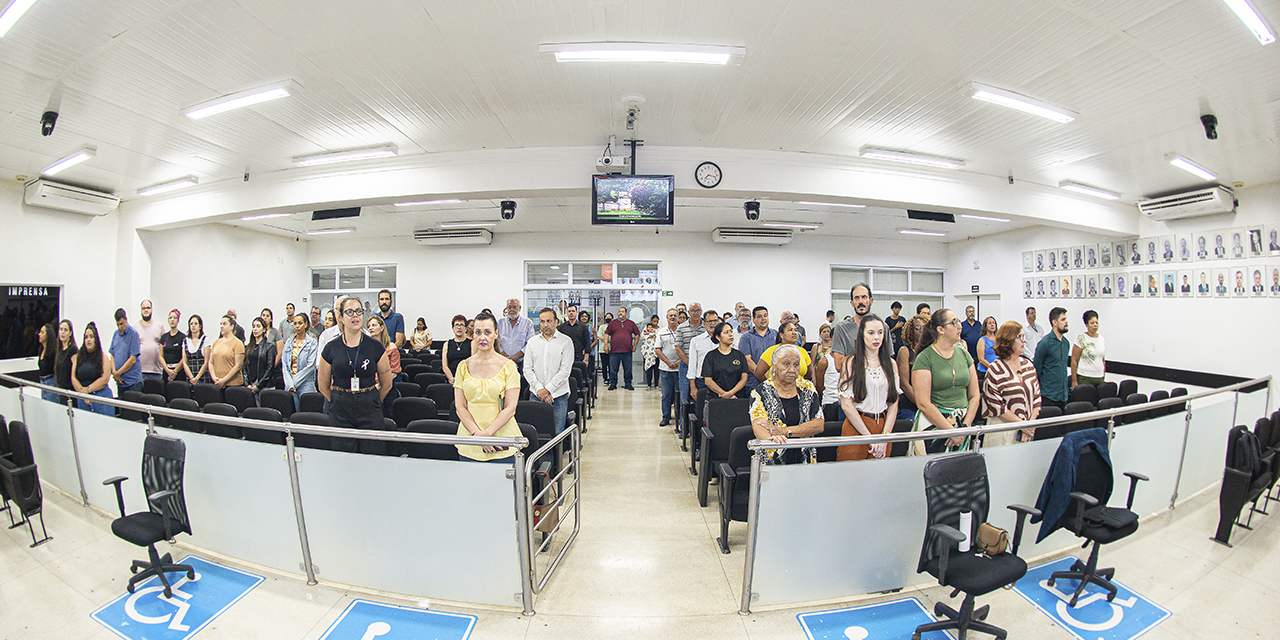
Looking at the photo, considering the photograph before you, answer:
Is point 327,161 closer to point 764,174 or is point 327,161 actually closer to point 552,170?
point 552,170

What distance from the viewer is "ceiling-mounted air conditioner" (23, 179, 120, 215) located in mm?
5781

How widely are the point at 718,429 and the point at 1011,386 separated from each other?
2112 millimetres

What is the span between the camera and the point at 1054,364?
165 inches

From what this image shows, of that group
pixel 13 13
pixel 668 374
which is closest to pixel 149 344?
pixel 13 13

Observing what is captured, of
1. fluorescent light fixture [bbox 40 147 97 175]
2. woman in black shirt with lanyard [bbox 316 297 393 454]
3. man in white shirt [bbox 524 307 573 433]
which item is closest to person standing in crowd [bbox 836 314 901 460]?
man in white shirt [bbox 524 307 573 433]

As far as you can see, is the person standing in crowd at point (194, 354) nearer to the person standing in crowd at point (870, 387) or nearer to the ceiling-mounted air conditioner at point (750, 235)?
the person standing in crowd at point (870, 387)

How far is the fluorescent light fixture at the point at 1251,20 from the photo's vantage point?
2.63 meters

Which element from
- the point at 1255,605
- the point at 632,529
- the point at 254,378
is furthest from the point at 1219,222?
A: the point at 254,378

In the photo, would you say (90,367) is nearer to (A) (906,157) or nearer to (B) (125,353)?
(B) (125,353)

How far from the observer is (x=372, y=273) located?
10930mm

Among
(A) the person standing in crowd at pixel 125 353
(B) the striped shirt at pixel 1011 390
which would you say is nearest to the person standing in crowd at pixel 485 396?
(B) the striped shirt at pixel 1011 390

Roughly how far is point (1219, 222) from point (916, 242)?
4.93 metres

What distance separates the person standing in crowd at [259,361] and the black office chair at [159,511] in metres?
3.11

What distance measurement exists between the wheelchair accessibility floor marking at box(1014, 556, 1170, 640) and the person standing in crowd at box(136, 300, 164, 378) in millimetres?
8479
